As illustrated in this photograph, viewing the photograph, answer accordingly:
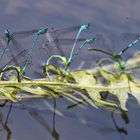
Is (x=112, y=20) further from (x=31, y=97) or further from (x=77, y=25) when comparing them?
(x=31, y=97)

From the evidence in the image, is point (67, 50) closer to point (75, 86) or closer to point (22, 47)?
point (22, 47)

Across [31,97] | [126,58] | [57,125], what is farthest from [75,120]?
[126,58]

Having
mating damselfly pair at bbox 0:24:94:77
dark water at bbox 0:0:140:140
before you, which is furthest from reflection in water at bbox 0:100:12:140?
mating damselfly pair at bbox 0:24:94:77

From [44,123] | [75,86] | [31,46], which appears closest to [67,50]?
[31,46]

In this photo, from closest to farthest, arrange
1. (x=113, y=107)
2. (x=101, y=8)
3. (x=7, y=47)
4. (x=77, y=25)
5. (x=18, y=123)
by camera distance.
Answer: (x=18, y=123)
(x=113, y=107)
(x=7, y=47)
(x=77, y=25)
(x=101, y=8)

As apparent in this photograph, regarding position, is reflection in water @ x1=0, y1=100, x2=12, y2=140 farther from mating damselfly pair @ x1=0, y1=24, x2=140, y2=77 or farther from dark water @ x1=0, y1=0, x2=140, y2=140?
mating damselfly pair @ x1=0, y1=24, x2=140, y2=77

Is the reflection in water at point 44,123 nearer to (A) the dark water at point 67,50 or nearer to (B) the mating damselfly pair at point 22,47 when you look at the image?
(A) the dark water at point 67,50

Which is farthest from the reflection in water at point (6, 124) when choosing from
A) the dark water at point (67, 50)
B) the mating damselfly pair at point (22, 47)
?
the mating damselfly pair at point (22, 47)
